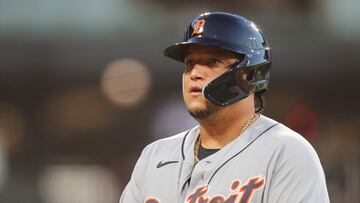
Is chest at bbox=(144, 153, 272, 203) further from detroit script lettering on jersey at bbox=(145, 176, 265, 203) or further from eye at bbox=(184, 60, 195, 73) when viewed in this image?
eye at bbox=(184, 60, 195, 73)

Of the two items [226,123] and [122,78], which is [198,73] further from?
[122,78]

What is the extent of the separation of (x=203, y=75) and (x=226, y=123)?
21 centimetres

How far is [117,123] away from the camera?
32.6 ft

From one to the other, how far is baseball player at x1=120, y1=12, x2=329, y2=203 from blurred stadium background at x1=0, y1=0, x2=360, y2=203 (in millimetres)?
6288

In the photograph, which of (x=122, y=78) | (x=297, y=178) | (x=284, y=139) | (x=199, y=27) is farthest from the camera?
(x=122, y=78)

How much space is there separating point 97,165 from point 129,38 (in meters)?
2.26

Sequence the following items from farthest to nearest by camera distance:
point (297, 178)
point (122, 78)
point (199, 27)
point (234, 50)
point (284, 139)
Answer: point (122, 78), point (199, 27), point (234, 50), point (284, 139), point (297, 178)

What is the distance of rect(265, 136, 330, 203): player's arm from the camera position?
2.25 meters

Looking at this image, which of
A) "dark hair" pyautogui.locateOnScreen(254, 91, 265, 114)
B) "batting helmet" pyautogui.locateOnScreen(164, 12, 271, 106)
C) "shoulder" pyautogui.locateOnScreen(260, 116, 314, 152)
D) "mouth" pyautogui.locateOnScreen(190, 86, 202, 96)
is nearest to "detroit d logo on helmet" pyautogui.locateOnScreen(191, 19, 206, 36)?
"batting helmet" pyautogui.locateOnScreen(164, 12, 271, 106)

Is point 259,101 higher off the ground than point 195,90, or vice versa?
point 195,90

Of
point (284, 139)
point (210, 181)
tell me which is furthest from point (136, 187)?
point (284, 139)

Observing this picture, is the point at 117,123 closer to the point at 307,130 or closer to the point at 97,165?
the point at 97,165

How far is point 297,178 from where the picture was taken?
227cm

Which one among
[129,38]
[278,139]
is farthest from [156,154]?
[129,38]
